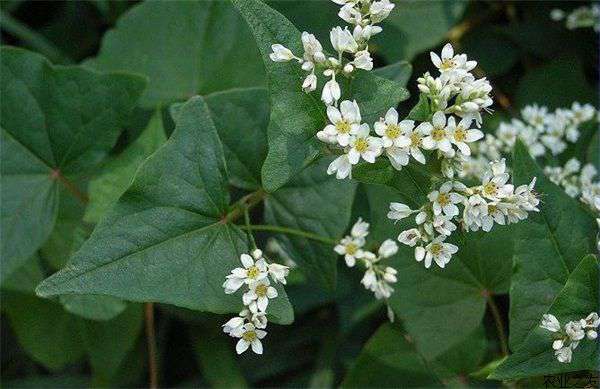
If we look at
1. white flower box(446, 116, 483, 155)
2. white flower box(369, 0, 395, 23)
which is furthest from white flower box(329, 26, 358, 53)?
white flower box(446, 116, 483, 155)

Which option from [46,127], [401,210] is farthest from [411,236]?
[46,127]

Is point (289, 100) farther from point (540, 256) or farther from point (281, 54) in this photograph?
point (540, 256)

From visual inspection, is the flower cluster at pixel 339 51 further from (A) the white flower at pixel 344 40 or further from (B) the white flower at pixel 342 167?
(B) the white flower at pixel 342 167

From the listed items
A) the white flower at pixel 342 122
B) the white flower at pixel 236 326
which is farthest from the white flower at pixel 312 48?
the white flower at pixel 236 326

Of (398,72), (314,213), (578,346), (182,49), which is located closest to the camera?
(578,346)

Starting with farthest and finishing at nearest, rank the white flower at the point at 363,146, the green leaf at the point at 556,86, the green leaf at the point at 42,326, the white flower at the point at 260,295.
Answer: the green leaf at the point at 556,86 < the green leaf at the point at 42,326 < the white flower at the point at 260,295 < the white flower at the point at 363,146

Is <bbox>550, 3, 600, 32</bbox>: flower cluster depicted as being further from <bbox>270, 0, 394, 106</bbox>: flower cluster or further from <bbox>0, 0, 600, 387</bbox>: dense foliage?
<bbox>270, 0, 394, 106</bbox>: flower cluster

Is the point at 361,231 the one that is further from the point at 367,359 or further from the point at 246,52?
the point at 246,52

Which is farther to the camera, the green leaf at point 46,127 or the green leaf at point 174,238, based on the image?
the green leaf at point 46,127
